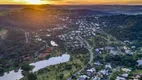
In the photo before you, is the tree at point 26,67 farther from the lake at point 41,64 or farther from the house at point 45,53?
the house at point 45,53

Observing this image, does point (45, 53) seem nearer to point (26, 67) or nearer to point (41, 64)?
point (41, 64)

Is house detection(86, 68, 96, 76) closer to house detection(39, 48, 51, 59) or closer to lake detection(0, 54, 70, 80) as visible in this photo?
lake detection(0, 54, 70, 80)

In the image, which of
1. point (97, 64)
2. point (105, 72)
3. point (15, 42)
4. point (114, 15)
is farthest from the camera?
point (114, 15)

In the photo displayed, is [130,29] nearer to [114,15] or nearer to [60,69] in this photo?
[114,15]

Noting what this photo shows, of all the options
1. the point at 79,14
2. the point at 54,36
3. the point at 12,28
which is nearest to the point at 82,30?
the point at 54,36

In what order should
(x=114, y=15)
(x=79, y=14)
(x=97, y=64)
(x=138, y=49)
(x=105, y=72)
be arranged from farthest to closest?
1. (x=79, y=14)
2. (x=114, y=15)
3. (x=138, y=49)
4. (x=97, y=64)
5. (x=105, y=72)

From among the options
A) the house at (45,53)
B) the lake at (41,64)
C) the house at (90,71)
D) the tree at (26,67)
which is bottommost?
the lake at (41,64)

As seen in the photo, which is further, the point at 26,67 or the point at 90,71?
the point at 26,67

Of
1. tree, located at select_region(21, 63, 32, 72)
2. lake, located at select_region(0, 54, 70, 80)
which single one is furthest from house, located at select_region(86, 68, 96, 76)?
tree, located at select_region(21, 63, 32, 72)

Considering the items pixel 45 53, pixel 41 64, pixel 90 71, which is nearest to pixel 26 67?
pixel 41 64

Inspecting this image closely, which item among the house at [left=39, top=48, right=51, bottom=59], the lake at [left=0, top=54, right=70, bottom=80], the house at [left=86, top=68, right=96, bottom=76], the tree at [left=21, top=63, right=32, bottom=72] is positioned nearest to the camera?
the lake at [left=0, top=54, right=70, bottom=80]

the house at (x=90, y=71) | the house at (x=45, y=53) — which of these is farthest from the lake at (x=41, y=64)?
the house at (x=90, y=71)
